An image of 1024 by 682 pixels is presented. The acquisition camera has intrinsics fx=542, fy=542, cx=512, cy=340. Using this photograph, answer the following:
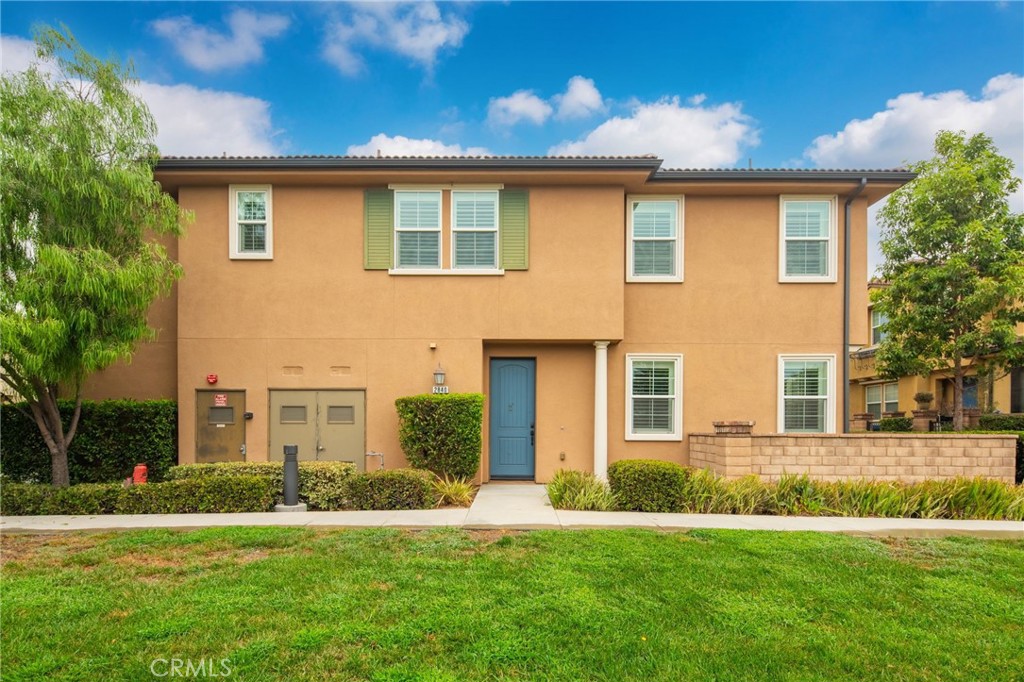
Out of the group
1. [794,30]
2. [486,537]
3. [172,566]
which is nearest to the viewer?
[172,566]

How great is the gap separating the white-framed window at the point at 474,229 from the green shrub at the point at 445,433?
8.66ft

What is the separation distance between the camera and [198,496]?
7852mm

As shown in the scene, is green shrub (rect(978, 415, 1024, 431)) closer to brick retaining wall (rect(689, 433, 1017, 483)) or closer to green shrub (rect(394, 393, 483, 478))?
brick retaining wall (rect(689, 433, 1017, 483))

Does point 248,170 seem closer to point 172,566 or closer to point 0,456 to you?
point 0,456

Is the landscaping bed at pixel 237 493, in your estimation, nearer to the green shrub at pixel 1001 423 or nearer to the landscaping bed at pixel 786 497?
the landscaping bed at pixel 786 497

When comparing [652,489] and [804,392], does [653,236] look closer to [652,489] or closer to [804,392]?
[804,392]

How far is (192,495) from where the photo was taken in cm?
786

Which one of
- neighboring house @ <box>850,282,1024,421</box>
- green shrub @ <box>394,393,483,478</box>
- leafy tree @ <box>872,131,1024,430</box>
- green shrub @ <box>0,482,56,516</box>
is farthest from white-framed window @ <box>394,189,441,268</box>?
Result: neighboring house @ <box>850,282,1024,421</box>

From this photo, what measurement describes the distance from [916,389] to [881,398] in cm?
240

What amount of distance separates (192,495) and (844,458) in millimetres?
10204

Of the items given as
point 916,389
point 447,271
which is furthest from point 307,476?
point 916,389

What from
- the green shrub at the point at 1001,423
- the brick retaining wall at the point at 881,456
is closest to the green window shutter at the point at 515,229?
the brick retaining wall at the point at 881,456

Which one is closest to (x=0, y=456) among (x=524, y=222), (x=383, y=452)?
(x=383, y=452)

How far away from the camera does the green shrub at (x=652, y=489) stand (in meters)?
8.00
